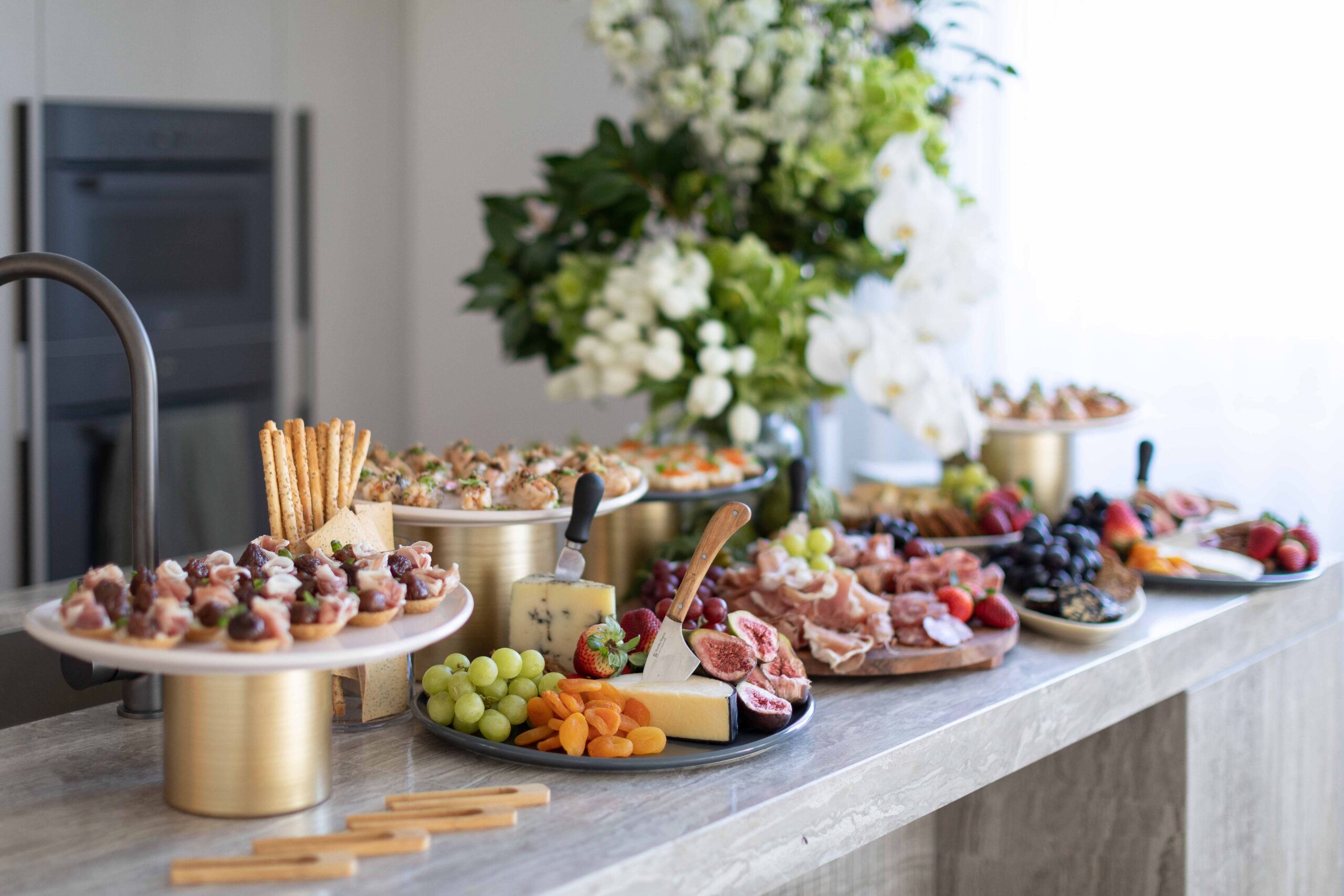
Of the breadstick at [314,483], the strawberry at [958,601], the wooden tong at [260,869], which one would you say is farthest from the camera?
the strawberry at [958,601]

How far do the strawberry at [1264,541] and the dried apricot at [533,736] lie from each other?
3.93 ft

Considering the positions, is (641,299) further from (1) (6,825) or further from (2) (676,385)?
(1) (6,825)

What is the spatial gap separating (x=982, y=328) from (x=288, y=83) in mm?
2079

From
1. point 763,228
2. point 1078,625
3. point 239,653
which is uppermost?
point 763,228

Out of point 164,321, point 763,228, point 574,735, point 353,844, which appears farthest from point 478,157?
point 353,844

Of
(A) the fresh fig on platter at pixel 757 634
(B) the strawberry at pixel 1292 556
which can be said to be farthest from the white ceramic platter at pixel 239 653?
(B) the strawberry at pixel 1292 556

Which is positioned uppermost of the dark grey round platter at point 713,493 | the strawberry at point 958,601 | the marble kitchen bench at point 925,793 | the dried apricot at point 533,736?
the dark grey round platter at point 713,493

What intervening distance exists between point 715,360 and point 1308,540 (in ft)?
3.00

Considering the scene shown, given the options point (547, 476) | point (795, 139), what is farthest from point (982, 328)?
point (547, 476)

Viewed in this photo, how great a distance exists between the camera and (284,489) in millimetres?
1106

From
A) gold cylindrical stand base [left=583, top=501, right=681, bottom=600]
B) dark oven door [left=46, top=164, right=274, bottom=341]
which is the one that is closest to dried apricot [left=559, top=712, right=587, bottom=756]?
gold cylindrical stand base [left=583, top=501, right=681, bottom=600]

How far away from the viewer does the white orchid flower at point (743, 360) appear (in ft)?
6.09

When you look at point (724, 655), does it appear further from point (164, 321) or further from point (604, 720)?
point (164, 321)

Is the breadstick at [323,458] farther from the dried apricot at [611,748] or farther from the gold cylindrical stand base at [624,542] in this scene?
the gold cylindrical stand base at [624,542]
